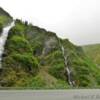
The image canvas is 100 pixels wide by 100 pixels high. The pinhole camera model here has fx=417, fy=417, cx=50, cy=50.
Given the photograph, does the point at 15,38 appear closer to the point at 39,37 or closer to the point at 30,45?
the point at 30,45

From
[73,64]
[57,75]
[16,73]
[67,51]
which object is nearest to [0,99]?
[16,73]

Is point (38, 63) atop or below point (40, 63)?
below

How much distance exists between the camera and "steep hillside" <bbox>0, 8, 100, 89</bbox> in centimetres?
6906

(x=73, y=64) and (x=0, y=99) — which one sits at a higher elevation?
(x=73, y=64)

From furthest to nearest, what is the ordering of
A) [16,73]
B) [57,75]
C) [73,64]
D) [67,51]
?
1. [67,51]
2. [73,64]
3. [57,75]
4. [16,73]

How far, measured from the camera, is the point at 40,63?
269ft

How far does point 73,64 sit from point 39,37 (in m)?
14.5

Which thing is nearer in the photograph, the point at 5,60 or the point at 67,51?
the point at 5,60

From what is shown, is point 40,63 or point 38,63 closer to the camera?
point 38,63

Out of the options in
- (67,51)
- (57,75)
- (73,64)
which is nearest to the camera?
(57,75)

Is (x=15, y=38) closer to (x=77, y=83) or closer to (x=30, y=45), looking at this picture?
(x=30, y=45)

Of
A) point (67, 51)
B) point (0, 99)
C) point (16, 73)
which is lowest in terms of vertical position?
point (0, 99)

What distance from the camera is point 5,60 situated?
72062 millimetres

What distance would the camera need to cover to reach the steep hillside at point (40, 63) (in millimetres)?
69062
